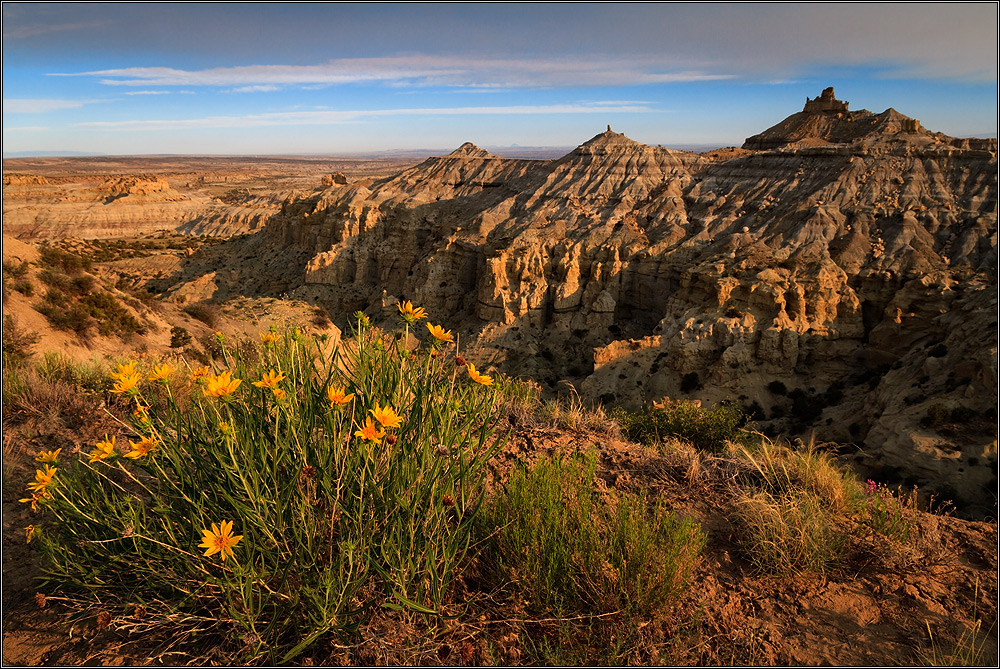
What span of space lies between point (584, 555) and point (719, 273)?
98.3ft

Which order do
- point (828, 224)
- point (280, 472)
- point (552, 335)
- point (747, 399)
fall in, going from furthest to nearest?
point (552, 335), point (828, 224), point (747, 399), point (280, 472)

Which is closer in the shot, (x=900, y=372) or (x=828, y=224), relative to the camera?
(x=900, y=372)

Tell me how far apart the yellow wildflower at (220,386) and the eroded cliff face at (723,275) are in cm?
1661

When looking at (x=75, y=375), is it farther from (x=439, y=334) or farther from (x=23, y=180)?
(x=23, y=180)

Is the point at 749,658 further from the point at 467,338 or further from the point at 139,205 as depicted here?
the point at 139,205

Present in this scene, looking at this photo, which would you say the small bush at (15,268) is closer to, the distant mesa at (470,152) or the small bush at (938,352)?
the small bush at (938,352)

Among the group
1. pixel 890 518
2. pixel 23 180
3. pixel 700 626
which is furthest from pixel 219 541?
pixel 23 180

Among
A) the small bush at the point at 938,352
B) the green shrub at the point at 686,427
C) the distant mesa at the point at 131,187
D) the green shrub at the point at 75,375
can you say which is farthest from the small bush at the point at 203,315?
the distant mesa at the point at 131,187

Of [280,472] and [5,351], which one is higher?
[280,472]

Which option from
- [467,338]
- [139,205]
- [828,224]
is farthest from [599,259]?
[139,205]

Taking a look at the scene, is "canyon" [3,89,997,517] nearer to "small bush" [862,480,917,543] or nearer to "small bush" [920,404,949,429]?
"small bush" [920,404,949,429]

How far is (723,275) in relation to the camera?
29.8m

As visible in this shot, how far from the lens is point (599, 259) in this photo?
3709cm

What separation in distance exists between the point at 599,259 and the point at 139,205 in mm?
75823
